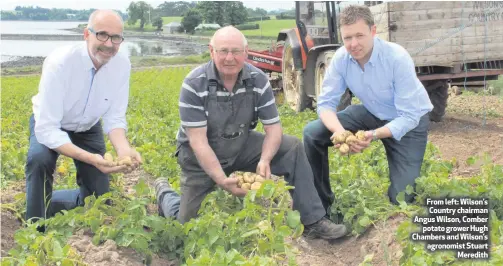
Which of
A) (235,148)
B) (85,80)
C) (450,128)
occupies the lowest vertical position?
(450,128)

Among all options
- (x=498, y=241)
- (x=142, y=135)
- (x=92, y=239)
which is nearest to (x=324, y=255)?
(x=498, y=241)

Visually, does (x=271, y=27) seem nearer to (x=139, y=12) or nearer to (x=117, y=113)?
(x=139, y=12)

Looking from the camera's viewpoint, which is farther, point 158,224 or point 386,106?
point 386,106

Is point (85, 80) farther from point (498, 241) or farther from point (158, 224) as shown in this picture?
point (498, 241)

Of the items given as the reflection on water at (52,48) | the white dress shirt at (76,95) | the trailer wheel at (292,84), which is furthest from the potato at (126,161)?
the reflection on water at (52,48)

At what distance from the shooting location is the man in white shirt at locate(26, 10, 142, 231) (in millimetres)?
4059

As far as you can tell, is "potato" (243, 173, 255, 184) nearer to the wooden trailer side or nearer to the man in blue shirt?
the man in blue shirt

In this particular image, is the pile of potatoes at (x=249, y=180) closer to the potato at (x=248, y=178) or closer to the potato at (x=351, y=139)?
the potato at (x=248, y=178)

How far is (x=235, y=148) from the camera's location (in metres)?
4.35

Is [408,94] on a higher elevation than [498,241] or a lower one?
higher

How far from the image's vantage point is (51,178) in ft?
14.2

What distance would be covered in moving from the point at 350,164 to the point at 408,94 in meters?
1.56

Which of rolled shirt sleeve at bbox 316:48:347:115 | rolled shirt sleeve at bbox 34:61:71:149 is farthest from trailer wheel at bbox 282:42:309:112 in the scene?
rolled shirt sleeve at bbox 34:61:71:149

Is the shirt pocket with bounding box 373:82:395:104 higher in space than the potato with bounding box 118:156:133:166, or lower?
higher
